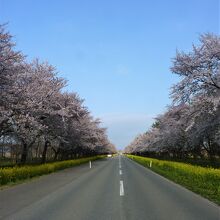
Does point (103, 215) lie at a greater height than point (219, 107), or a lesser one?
lesser

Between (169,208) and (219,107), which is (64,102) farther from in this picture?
(169,208)

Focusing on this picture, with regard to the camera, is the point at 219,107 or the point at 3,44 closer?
the point at 3,44

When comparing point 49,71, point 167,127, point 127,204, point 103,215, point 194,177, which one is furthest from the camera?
point 167,127

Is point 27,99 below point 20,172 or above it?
above

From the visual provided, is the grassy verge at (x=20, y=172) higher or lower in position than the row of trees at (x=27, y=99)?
lower

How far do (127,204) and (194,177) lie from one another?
10.1 metres

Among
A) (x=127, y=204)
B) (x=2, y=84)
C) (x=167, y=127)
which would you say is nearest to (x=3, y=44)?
(x=2, y=84)

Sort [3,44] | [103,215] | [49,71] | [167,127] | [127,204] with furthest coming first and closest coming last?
[167,127], [49,71], [3,44], [127,204], [103,215]

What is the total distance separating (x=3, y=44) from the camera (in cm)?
1894

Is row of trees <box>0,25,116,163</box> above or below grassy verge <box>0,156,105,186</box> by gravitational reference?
above

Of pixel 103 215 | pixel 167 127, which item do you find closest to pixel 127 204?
pixel 103 215

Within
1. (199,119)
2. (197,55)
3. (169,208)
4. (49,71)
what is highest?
(49,71)

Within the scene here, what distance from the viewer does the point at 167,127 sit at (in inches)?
2068

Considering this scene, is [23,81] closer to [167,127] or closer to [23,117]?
[23,117]
